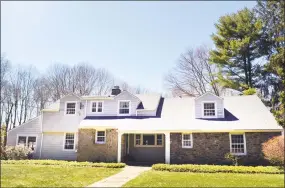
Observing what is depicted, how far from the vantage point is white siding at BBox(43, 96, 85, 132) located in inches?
875

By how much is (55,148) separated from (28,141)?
2814 mm

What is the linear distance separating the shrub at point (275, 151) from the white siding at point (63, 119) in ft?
49.0

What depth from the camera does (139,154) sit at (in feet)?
70.2

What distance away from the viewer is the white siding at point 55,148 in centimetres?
2169

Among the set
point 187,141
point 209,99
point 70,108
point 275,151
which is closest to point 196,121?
point 187,141

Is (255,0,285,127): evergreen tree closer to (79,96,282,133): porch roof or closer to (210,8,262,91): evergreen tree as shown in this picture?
(210,8,262,91): evergreen tree

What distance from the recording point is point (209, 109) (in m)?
20.7

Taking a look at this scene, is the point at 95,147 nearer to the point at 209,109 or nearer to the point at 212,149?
the point at 212,149

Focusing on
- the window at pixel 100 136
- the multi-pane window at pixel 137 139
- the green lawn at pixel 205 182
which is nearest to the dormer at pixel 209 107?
the multi-pane window at pixel 137 139

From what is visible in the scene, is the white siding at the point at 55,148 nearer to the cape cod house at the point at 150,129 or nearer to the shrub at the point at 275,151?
the cape cod house at the point at 150,129

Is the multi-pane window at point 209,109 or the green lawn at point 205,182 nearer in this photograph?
the green lawn at point 205,182

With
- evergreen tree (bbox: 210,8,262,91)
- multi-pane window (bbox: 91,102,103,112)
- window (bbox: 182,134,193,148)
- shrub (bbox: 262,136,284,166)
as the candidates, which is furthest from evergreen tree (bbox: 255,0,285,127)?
multi-pane window (bbox: 91,102,103,112)

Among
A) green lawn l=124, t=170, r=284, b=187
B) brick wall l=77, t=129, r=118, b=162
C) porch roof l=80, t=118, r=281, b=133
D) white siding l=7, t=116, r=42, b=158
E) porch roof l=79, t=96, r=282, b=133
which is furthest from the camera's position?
white siding l=7, t=116, r=42, b=158

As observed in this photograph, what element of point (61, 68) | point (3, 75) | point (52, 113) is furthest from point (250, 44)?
point (3, 75)
